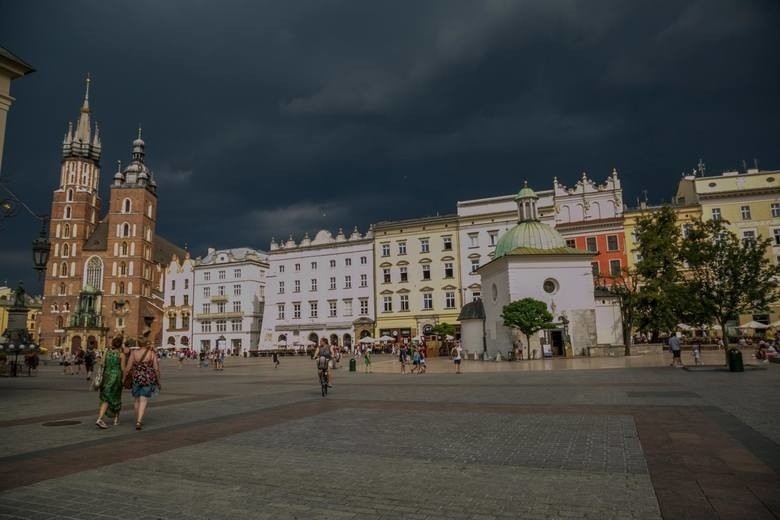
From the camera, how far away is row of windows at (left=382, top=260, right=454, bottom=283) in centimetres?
6188

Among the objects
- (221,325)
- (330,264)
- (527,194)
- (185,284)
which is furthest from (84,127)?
(527,194)

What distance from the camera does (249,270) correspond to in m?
77.4

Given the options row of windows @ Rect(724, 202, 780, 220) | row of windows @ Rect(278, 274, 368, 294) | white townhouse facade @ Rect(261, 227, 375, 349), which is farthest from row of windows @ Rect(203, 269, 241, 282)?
row of windows @ Rect(724, 202, 780, 220)

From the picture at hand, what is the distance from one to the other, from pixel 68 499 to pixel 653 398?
13202 mm

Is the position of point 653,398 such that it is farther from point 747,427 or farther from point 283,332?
point 283,332

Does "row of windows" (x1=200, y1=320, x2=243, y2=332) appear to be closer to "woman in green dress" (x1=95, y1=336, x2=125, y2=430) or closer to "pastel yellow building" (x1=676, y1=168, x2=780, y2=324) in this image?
"pastel yellow building" (x1=676, y1=168, x2=780, y2=324)

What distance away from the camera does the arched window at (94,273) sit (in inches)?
3393

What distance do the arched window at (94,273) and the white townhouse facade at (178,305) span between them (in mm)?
12347

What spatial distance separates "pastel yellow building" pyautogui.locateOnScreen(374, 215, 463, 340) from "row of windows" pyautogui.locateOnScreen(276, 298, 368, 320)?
7.95 ft

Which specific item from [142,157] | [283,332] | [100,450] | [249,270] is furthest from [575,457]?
[142,157]

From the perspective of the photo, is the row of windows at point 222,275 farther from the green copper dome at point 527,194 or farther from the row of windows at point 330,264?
the green copper dome at point 527,194

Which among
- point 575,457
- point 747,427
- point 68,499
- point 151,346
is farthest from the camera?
point 151,346

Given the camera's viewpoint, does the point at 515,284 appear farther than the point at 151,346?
Yes

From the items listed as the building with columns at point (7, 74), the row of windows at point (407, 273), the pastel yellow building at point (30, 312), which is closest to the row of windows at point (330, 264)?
the row of windows at point (407, 273)
